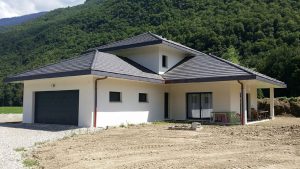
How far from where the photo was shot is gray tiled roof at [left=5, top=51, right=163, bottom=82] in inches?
659

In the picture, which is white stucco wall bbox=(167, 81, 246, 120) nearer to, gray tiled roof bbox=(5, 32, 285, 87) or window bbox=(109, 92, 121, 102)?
gray tiled roof bbox=(5, 32, 285, 87)

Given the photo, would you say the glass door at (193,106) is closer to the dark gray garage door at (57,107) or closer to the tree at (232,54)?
the dark gray garage door at (57,107)

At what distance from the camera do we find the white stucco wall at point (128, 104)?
1756 centimetres

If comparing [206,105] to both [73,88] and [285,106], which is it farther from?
[285,106]

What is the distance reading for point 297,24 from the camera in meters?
40.9

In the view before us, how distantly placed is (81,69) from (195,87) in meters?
7.60

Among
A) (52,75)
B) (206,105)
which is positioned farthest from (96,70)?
(206,105)

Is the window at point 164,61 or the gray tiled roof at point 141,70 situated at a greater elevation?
the window at point 164,61

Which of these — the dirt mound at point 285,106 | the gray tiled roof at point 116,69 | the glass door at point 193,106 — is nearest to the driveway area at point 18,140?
the gray tiled roof at point 116,69

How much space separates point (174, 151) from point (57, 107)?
406 inches

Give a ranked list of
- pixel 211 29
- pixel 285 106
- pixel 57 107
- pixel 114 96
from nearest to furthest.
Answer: pixel 114 96 → pixel 57 107 → pixel 285 106 → pixel 211 29

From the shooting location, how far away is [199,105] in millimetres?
21703

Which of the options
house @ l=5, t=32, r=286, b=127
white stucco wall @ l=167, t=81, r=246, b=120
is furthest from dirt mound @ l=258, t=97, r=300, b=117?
white stucco wall @ l=167, t=81, r=246, b=120

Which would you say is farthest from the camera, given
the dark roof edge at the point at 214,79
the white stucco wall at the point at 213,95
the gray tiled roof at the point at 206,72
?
the white stucco wall at the point at 213,95
